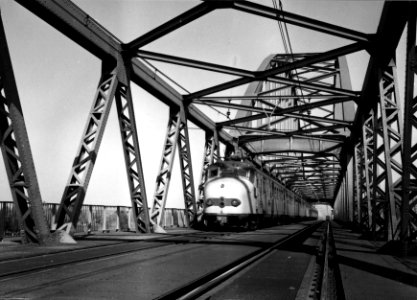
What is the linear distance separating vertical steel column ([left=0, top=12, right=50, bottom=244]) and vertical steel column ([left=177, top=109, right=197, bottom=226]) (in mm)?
10570

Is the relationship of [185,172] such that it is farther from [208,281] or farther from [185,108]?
[208,281]

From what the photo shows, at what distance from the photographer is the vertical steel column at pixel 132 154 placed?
15.3 meters

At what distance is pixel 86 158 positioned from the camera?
1284 cm

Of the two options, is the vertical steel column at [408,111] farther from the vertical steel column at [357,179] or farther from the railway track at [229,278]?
the vertical steel column at [357,179]

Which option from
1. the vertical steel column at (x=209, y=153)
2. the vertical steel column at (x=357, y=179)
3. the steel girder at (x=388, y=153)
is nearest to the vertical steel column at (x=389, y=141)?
the steel girder at (x=388, y=153)

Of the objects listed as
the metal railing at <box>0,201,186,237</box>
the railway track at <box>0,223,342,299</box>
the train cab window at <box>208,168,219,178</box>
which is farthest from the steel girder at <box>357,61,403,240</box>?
the metal railing at <box>0,201,186,237</box>

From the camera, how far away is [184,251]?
32.1 ft

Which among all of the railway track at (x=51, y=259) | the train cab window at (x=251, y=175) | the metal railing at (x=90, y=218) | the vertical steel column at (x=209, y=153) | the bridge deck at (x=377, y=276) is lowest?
the bridge deck at (x=377, y=276)

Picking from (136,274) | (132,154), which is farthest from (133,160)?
(136,274)

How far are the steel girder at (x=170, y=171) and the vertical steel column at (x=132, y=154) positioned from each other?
3.61 ft

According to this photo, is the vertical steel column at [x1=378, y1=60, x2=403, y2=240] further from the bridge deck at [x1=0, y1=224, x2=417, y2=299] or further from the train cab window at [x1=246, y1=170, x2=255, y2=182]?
the train cab window at [x1=246, y1=170, x2=255, y2=182]

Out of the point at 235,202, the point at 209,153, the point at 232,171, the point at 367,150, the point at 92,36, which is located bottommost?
the point at 235,202

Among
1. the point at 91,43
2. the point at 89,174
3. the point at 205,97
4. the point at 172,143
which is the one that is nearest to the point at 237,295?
the point at 89,174

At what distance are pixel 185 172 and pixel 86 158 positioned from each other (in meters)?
8.96
